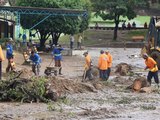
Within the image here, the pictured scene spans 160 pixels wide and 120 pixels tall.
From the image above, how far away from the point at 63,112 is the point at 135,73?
41.6ft

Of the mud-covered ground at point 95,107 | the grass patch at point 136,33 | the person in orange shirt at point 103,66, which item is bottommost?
the mud-covered ground at point 95,107

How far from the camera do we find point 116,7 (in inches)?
2191

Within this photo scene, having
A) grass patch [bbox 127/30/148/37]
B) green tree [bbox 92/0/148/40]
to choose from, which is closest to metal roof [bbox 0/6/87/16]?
green tree [bbox 92/0/148/40]

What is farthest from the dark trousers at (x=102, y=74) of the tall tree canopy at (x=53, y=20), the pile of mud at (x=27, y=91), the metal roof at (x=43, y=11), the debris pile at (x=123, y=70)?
the tall tree canopy at (x=53, y=20)

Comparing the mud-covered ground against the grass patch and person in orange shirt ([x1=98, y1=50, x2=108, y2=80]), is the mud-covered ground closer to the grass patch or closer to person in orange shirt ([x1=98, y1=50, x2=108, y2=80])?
person in orange shirt ([x1=98, y1=50, x2=108, y2=80])

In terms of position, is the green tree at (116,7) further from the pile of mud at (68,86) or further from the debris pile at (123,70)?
the pile of mud at (68,86)

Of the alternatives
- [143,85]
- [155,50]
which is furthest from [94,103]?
[155,50]

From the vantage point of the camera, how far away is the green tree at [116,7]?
5603cm

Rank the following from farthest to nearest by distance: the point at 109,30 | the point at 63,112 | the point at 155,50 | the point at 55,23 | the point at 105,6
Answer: the point at 109,30 < the point at 105,6 < the point at 55,23 < the point at 155,50 < the point at 63,112

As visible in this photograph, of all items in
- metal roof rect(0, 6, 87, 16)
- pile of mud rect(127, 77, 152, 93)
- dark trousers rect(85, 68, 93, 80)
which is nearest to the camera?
pile of mud rect(127, 77, 152, 93)

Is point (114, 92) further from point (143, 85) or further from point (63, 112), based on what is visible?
point (63, 112)

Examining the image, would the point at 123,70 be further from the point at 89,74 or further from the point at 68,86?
the point at 68,86

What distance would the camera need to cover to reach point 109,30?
65.2 m

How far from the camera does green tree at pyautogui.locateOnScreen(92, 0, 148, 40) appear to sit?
184 ft
